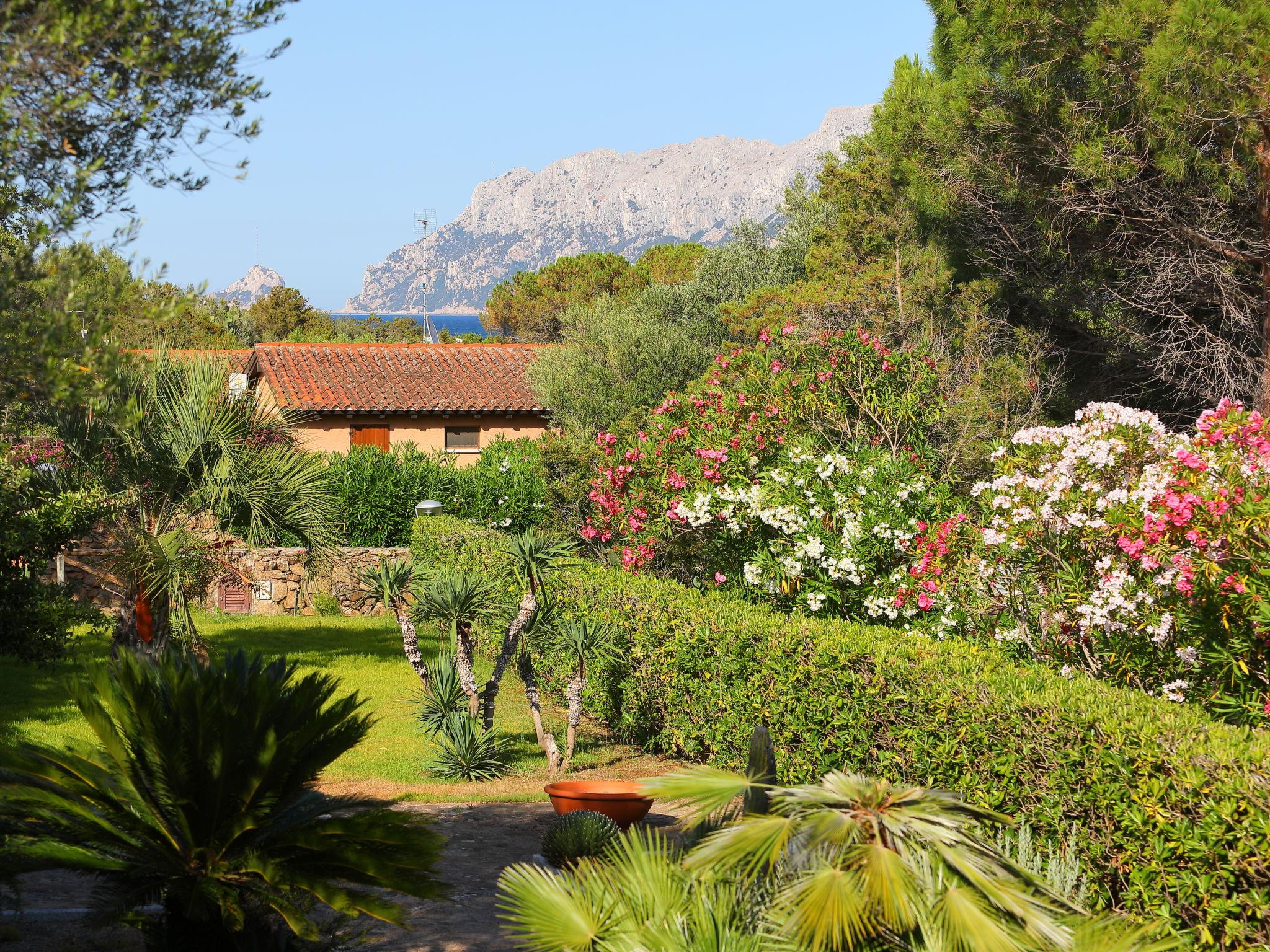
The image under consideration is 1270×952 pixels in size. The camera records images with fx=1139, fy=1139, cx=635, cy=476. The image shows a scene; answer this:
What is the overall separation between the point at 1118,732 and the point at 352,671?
37.2ft

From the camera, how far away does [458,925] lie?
5965mm

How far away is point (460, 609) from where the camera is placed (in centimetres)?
939

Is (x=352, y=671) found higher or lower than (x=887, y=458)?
lower

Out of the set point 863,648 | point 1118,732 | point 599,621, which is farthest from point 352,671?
point 1118,732

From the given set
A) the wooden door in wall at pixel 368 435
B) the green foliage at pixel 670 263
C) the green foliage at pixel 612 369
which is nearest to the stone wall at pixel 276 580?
the green foliage at pixel 612 369

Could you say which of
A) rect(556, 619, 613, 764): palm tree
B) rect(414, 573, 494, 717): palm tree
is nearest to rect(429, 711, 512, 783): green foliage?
rect(414, 573, 494, 717): palm tree

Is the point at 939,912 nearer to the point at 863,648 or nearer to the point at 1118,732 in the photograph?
the point at 1118,732

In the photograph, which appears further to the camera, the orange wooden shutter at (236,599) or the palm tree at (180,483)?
the orange wooden shutter at (236,599)

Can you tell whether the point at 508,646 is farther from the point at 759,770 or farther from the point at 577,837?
the point at 759,770

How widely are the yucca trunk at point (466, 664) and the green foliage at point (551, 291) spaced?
36360 millimetres

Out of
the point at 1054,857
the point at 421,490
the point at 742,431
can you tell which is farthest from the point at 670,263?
the point at 1054,857

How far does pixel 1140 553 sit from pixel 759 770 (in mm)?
3342

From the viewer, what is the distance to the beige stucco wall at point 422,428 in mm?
27109

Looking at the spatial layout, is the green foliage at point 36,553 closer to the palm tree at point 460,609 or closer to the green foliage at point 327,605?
the palm tree at point 460,609
